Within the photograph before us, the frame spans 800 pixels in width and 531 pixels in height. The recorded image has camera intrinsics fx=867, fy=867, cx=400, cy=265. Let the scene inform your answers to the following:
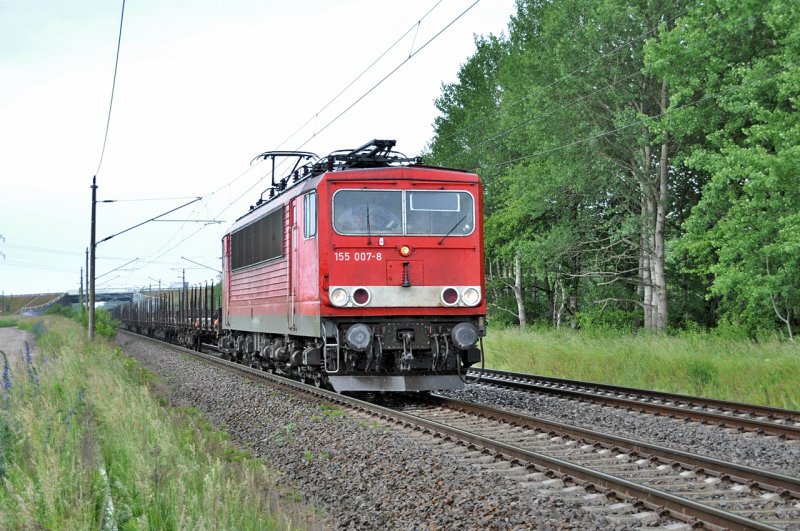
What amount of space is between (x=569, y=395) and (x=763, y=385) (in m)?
2.81

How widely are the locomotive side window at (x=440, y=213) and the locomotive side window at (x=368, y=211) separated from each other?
7.6 inches

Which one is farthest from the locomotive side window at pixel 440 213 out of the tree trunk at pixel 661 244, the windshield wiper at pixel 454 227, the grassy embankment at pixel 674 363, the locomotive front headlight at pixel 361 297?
the tree trunk at pixel 661 244

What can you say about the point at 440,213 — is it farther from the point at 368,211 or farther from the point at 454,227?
the point at 368,211

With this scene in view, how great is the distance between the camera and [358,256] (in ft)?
40.4

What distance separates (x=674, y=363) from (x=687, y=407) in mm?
3425

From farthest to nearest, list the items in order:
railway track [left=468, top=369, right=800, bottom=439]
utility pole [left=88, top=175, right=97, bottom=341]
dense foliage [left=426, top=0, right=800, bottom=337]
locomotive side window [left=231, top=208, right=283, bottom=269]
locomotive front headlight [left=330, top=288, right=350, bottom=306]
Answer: utility pole [left=88, top=175, right=97, bottom=341]
dense foliage [left=426, top=0, right=800, bottom=337]
locomotive side window [left=231, top=208, right=283, bottom=269]
locomotive front headlight [left=330, top=288, right=350, bottom=306]
railway track [left=468, top=369, right=800, bottom=439]

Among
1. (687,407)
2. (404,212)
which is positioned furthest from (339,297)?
(687,407)

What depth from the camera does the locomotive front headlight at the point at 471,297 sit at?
12.6 meters

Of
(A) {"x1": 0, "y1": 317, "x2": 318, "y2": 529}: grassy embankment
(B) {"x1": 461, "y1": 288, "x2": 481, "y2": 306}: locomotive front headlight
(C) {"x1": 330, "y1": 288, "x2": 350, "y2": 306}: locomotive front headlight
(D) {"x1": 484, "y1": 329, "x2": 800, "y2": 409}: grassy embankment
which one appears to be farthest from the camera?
(D) {"x1": 484, "y1": 329, "x2": 800, "y2": 409}: grassy embankment

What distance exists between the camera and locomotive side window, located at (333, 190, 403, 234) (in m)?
12.4

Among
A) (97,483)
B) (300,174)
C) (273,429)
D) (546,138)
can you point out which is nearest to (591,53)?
(546,138)

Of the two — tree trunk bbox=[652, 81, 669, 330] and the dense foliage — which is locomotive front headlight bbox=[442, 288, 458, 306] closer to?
the dense foliage

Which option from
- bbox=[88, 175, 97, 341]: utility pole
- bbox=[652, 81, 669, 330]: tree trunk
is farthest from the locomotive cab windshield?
bbox=[88, 175, 97, 341]: utility pole

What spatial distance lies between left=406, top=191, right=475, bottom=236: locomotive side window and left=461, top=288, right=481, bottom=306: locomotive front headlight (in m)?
0.86
